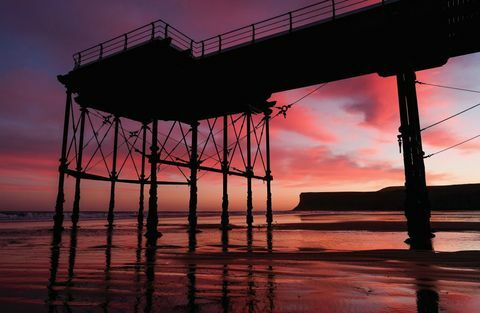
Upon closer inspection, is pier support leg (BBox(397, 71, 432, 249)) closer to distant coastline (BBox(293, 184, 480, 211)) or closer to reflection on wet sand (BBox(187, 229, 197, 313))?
reflection on wet sand (BBox(187, 229, 197, 313))

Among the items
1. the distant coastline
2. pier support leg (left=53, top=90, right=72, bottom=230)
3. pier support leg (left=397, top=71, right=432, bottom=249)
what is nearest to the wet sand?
pier support leg (left=397, top=71, right=432, bottom=249)

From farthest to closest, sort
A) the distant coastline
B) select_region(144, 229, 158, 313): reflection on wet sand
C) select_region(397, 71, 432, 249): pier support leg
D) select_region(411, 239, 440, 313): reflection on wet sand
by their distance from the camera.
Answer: the distant coastline → select_region(397, 71, 432, 249): pier support leg → select_region(144, 229, 158, 313): reflection on wet sand → select_region(411, 239, 440, 313): reflection on wet sand

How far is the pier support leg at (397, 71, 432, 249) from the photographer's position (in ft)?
31.7

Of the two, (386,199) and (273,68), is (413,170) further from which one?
(386,199)

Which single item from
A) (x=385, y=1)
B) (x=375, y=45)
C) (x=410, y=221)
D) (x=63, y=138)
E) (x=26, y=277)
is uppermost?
(x=385, y=1)

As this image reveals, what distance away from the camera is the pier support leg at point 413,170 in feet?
31.7

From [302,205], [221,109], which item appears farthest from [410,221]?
[302,205]

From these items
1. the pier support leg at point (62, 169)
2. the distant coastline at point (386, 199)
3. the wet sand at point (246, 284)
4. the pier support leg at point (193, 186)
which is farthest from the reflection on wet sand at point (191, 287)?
the distant coastline at point (386, 199)

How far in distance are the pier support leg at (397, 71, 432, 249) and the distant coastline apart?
84.2m

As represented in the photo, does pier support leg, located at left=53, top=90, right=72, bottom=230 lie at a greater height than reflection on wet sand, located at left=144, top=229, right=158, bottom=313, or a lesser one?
greater

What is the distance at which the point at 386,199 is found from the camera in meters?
101

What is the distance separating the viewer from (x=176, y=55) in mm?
13164

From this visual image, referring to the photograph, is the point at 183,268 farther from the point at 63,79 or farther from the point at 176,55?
the point at 63,79

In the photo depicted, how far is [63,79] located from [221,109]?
27.0ft
